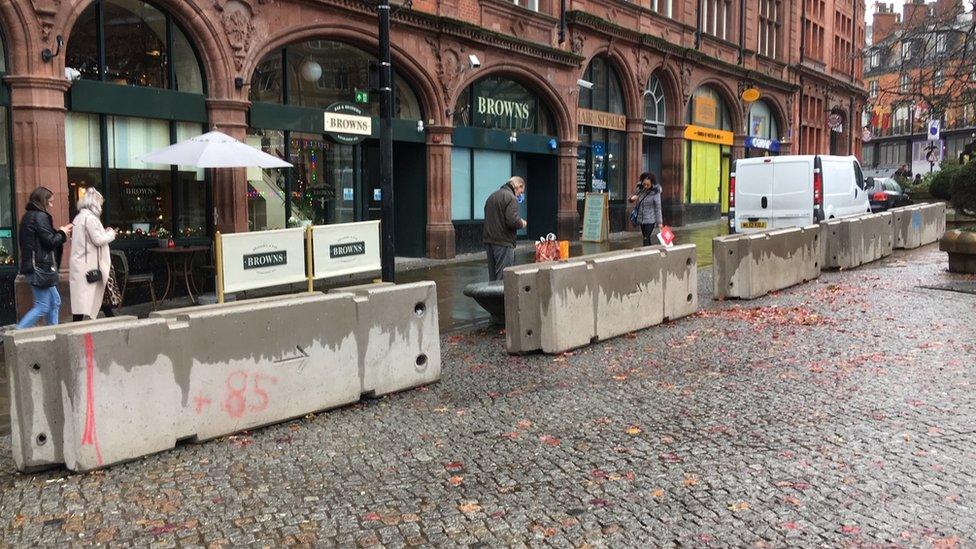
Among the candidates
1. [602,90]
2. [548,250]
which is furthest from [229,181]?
[602,90]

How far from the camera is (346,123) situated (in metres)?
15.6

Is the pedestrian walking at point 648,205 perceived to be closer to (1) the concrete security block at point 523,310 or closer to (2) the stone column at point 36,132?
(1) the concrete security block at point 523,310

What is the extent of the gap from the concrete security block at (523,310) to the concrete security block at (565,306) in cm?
5

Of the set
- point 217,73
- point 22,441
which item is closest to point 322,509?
point 22,441

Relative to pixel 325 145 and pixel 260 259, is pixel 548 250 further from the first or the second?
pixel 325 145

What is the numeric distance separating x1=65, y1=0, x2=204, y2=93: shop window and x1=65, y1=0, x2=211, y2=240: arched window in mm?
14

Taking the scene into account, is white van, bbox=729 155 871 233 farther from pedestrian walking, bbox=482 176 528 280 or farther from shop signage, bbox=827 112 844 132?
shop signage, bbox=827 112 844 132

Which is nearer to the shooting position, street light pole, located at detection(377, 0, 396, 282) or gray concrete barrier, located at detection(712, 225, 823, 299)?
street light pole, located at detection(377, 0, 396, 282)

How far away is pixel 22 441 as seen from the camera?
5.35 meters

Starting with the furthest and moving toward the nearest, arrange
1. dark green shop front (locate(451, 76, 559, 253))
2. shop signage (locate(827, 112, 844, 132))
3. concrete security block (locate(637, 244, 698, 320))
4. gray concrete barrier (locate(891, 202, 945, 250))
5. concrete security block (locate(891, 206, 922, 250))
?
1. shop signage (locate(827, 112, 844, 132))
2. gray concrete barrier (locate(891, 202, 945, 250))
3. concrete security block (locate(891, 206, 922, 250))
4. dark green shop front (locate(451, 76, 559, 253))
5. concrete security block (locate(637, 244, 698, 320))

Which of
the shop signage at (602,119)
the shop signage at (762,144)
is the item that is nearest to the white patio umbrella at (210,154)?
the shop signage at (602,119)

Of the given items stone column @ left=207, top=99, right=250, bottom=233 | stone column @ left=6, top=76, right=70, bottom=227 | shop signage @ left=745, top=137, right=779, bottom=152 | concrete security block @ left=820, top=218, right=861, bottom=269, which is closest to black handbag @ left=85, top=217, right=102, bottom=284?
stone column @ left=6, top=76, right=70, bottom=227

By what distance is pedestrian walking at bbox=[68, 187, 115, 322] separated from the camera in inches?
367

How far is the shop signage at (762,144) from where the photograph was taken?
3444 centimetres
